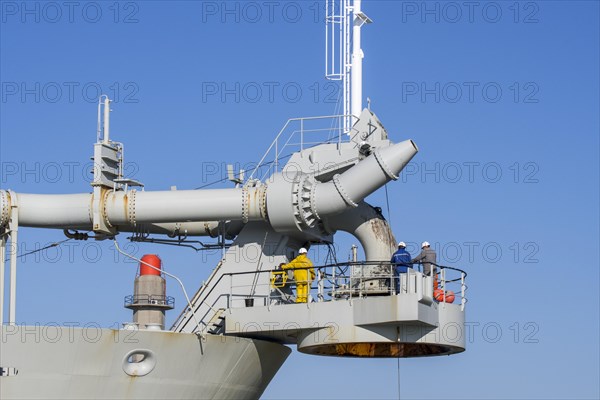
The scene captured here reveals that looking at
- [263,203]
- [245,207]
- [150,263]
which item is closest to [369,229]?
[263,203]

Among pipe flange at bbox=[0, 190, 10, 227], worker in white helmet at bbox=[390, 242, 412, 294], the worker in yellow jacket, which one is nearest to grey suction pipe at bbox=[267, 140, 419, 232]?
the worker in yellow jacket

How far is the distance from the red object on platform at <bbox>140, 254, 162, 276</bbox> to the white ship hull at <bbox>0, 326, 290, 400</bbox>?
8.49 ft

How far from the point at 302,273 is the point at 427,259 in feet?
9.49

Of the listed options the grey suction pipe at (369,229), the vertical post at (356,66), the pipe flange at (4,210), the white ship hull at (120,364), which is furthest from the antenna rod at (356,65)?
the pipe flange at (4,210)

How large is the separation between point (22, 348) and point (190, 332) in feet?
→ 14.6

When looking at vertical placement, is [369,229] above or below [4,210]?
below

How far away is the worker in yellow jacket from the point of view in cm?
3172

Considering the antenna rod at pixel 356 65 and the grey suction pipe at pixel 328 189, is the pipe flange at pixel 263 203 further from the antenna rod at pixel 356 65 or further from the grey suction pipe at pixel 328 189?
the antenna rod at pixel 356 65

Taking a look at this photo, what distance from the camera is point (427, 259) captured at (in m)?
32.1

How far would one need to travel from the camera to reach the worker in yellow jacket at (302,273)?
3172 centimetres

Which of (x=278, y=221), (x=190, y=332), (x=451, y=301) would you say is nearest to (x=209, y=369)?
(x=190, y=332)

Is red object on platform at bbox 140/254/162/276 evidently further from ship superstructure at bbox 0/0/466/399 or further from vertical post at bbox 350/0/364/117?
vertical post at bbox 350/0/364/117

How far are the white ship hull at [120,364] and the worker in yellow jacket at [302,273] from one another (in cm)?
170

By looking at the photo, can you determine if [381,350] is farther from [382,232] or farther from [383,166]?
[383,166]
